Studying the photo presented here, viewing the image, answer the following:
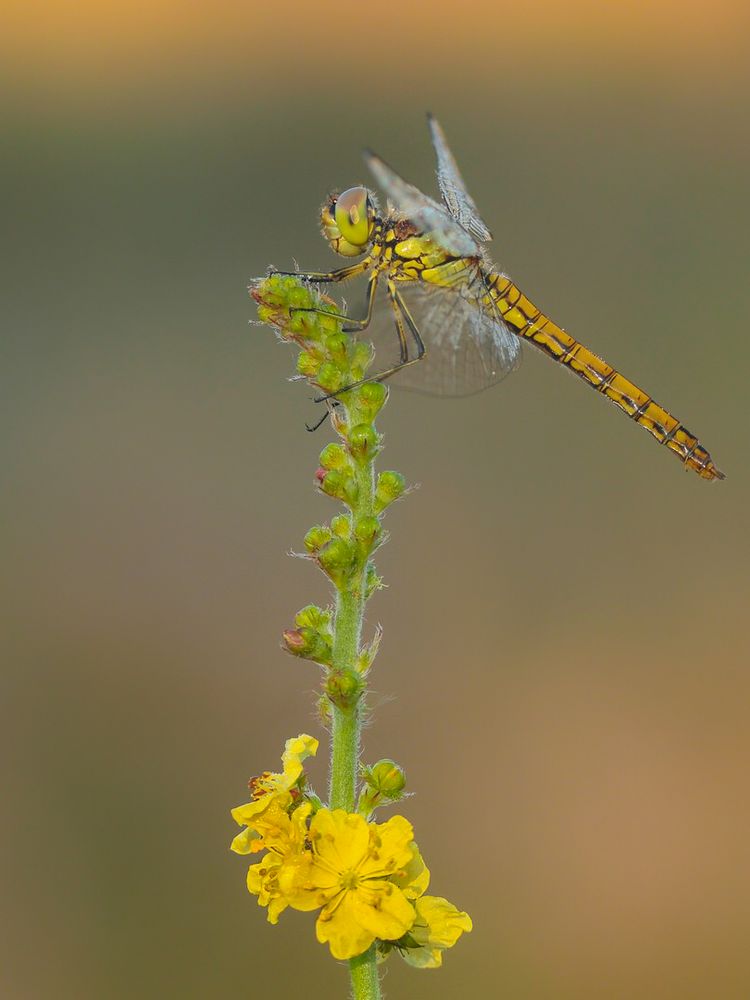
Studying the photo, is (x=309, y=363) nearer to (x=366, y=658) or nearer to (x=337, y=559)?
(x=337, y=559)

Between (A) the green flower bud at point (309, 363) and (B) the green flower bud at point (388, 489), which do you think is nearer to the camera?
(B) the green flower bud at point (388, 489)

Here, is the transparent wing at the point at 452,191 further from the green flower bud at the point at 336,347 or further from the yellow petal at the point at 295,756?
the yellow petal at the point at 295,756

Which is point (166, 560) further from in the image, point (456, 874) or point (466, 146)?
point (466, 146)

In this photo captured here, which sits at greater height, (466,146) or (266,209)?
(466,146)

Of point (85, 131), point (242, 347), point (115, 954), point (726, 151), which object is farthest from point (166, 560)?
point (726, 151)

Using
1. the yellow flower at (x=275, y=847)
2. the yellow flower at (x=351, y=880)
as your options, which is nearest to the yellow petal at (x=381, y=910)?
the yellow flower at (x=351, y=880)

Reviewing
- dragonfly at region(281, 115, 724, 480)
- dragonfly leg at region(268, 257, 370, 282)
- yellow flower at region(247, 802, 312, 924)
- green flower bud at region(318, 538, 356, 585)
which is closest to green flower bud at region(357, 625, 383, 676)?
green flower bud at region(318, 538, 356, 585)
